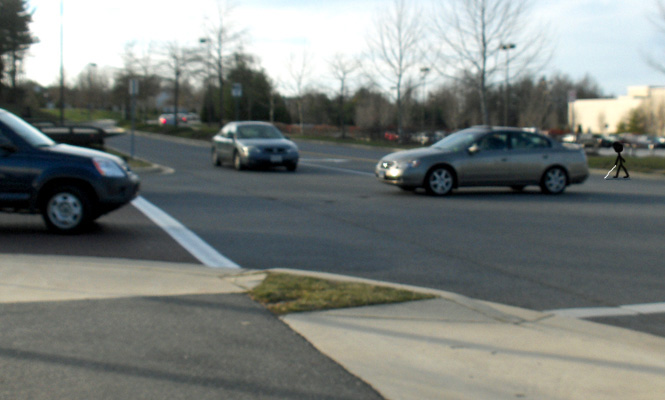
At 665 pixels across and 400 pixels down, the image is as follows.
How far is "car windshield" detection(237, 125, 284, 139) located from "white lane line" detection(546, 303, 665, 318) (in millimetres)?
18476

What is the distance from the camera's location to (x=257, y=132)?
24.4 metres

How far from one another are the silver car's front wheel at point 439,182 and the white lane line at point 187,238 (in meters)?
5.89

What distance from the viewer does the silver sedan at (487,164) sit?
15945 millimetres

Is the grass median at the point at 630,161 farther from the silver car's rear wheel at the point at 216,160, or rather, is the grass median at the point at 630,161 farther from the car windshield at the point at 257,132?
the silver car's rear wheel at the point at 216,160

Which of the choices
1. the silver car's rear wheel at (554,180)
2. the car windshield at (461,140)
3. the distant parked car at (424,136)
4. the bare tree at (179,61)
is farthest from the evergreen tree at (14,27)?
the silver car's rear wheel at (554,180)

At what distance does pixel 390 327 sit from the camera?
18.0ft

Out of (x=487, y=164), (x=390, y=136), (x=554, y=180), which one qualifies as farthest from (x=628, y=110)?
(x=390, y=136)

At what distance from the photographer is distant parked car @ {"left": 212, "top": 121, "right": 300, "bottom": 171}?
2305 cm

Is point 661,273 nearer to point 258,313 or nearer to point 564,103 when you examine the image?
point 564,103

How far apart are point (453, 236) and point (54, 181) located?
18.3 feet

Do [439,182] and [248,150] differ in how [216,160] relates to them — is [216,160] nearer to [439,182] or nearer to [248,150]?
[248,150]

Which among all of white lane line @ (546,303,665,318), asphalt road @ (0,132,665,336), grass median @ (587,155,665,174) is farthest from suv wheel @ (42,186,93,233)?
grass median @ (587,155,665,174)

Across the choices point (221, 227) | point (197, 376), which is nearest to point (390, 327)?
point (197, 376)

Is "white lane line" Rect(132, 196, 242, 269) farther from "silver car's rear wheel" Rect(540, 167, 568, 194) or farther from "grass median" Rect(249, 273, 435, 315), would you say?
"silver car's rear wheel" Rect(540, 167, 568, 194)
